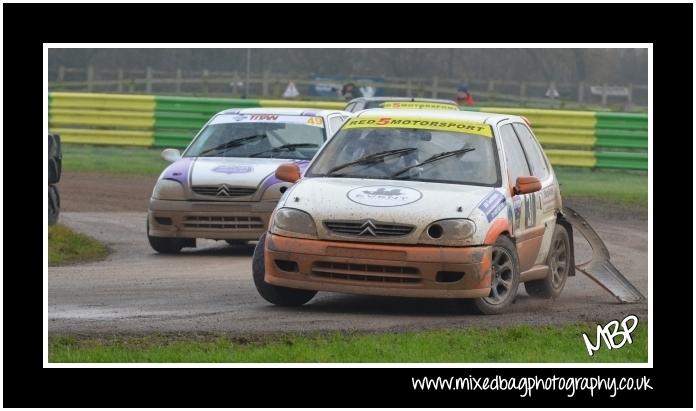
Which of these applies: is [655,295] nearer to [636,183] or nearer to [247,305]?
[247,305]

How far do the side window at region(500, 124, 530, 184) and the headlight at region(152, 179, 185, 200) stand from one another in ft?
14.8

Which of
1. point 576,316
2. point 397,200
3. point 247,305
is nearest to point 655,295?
point 576,316

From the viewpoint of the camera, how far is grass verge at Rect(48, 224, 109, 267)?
1501cm

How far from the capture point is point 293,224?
35.5 ft

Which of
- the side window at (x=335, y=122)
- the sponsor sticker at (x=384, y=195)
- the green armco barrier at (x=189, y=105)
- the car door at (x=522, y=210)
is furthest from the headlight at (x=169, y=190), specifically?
the green armco barrier at (x=189, y=105)

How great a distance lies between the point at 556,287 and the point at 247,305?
2.81 m

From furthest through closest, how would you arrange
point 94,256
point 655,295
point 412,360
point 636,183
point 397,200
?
point 636,183 < point 94,256 < point 397,200 < point 655,295 < point 412,360

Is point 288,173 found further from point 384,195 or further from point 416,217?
point 416,217

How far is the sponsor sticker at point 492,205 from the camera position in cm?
1077

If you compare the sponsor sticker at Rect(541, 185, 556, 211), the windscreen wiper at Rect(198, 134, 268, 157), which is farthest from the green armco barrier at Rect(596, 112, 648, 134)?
the sponsor sticker at Rect(541, 185, 556, 211)

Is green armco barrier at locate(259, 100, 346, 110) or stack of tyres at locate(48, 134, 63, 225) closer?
stack of tyres at locate(48, 134, 63, 225)

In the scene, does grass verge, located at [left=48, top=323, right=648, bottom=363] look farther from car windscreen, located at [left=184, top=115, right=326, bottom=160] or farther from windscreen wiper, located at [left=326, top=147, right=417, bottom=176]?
car windscreen, located at [left=184, top=115, right=326, bottom=160]

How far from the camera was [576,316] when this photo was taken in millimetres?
11055

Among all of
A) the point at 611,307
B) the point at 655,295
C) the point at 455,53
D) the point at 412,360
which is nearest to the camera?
the point at 412,360
